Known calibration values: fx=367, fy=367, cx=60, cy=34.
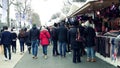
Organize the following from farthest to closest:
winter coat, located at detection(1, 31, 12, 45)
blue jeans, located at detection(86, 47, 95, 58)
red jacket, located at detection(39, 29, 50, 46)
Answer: red jacket, located at detection(39, 29, 50, 46) < winter coat, located at detection(1, 31, 12, 45) < blue jeans, located at detection(86, 47, 95, 58)

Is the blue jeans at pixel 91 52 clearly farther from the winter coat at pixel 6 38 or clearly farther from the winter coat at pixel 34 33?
the winter coat at pixel 6 38

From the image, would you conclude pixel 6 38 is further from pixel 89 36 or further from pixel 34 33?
pixel 89 36

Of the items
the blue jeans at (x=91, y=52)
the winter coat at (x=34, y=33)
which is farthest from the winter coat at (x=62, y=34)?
the blue jeans at (x=91, y=52)

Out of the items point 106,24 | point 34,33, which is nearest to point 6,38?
point 34,33

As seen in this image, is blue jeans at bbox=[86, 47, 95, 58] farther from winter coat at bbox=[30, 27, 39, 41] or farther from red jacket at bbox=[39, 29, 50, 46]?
winter coat at bbox=[30, 27, 39, 41]

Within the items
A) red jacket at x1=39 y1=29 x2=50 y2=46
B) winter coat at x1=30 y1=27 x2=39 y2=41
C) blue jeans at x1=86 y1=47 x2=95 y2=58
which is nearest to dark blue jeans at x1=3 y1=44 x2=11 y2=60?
winter coat at x1=30 y1=27 x2=39 y2=41

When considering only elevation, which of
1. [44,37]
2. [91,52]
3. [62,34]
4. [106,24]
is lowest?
[91,52]

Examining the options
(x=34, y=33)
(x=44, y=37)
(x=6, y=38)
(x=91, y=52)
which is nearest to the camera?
(x=91, y=52)

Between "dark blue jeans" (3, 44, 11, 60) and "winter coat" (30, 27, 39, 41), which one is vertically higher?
Result: "winter coat" (30, 27, 39, 41)

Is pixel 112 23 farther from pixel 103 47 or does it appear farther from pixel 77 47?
pixel 77 47

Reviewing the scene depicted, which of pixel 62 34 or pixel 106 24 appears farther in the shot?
pixel 106 24

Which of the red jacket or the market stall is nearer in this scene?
the market stall

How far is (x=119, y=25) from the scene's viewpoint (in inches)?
722

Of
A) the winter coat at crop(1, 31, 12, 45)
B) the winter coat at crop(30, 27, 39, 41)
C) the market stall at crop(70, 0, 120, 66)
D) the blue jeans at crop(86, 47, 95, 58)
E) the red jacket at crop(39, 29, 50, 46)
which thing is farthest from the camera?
the red jacket at crop(39, 29, 50, 46)
